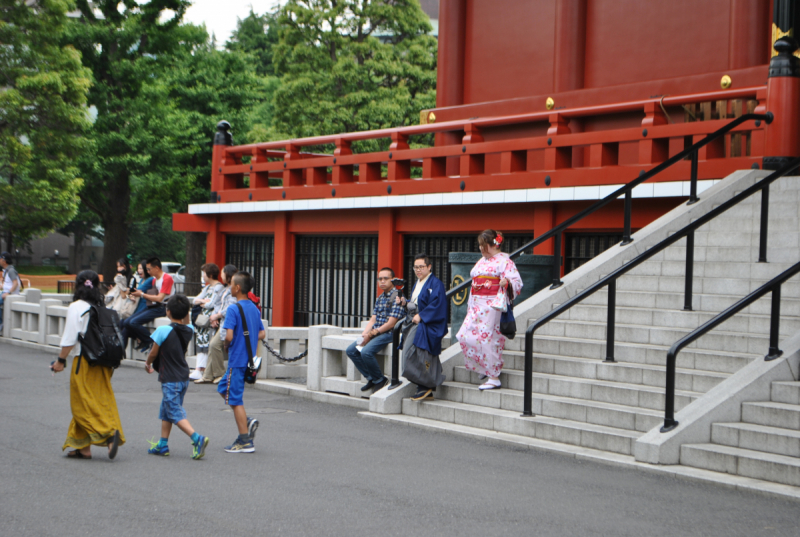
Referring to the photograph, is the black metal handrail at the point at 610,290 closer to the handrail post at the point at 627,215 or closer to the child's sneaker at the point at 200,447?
the handrail post at the point at 627,215

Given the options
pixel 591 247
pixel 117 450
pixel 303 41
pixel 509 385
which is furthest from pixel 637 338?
pixel 303 41

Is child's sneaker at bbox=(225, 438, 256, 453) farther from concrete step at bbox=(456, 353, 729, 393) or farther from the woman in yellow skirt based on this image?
concrete step at bbox=(456, 353, 729, 393)

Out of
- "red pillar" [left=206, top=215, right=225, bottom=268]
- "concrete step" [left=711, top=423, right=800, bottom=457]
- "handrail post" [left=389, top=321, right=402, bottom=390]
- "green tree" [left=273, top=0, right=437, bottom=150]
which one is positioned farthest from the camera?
"green tree" [left=273, top=0, right=437, bottom=150]

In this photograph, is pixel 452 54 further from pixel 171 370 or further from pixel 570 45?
pixel 171 370

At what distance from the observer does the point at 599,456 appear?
7.13 meters

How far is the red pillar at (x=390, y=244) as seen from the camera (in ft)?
46.6

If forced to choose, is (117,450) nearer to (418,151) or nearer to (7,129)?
(418,151)

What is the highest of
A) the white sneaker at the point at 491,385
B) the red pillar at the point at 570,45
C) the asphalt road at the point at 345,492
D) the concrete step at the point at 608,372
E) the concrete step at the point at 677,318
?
the red pillar at the point at 570,45

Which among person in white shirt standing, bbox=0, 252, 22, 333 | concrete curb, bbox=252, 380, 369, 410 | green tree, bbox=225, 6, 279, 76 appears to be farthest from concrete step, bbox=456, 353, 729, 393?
green tree, bbox=225, 6, 279, 76

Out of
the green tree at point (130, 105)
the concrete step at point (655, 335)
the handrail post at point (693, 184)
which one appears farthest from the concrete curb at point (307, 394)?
the green tree at point (130, 105)

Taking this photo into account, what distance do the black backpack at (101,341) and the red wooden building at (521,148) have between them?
6.57 m

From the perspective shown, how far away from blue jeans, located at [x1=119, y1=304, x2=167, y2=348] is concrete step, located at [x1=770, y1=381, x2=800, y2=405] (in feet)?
30.9

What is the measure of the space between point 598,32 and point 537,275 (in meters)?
5.19

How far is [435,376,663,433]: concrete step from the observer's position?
749 centimetres
